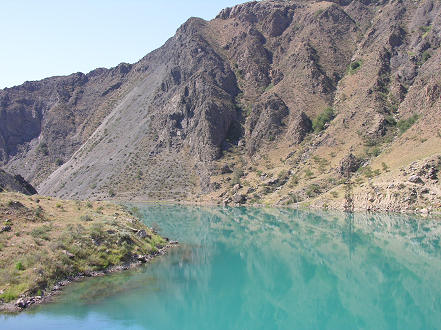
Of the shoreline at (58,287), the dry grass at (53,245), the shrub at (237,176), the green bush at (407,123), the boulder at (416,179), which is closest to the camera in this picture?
the shoreline at (58,287)

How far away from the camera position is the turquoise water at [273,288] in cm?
2603

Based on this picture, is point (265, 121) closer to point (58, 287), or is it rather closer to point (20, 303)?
point (58, 287)

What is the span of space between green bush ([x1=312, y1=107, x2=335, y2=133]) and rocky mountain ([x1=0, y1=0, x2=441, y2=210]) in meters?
0.53

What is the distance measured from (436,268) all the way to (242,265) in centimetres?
1832

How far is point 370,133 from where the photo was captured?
112875 millimetres

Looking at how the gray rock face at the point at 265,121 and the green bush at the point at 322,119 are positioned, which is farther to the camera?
the gray rock face at the point at 265,121

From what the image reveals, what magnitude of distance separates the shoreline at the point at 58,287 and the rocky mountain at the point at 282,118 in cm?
5576

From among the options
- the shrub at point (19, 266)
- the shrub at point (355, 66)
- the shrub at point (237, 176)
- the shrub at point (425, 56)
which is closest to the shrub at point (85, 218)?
the shrub at point (19, 266)

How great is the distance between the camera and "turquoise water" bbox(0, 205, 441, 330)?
2603 centimetres

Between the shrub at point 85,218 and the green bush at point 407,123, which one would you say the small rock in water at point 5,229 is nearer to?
the shrub at point 85,218

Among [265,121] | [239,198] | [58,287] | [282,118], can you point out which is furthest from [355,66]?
[58,287]

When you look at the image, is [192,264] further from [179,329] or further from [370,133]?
[370,133]

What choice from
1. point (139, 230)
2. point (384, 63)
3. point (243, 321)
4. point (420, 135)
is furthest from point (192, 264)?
point (384, 63)

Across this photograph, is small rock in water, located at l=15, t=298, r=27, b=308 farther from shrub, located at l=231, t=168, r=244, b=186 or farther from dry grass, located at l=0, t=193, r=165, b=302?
shrub, located at l=231, t=168, r=244, b=186
